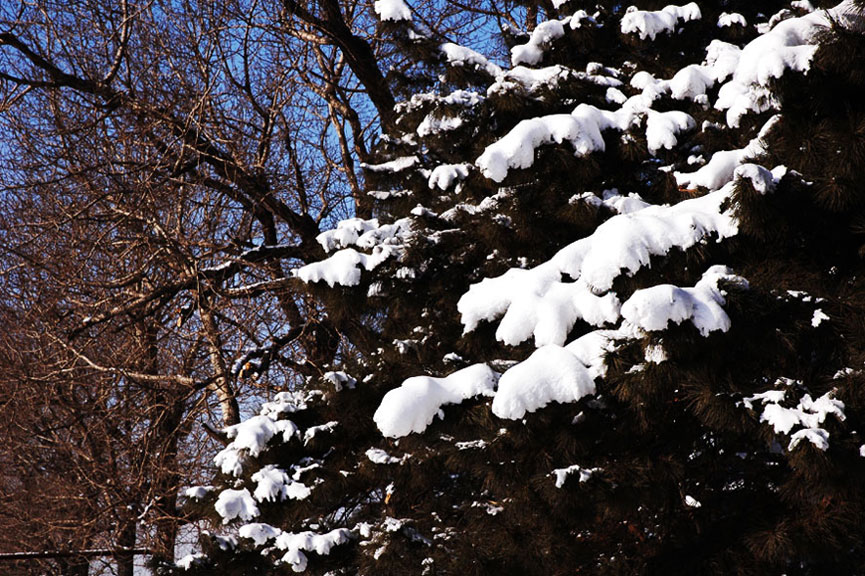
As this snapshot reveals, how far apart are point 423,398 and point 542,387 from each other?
0.68 m

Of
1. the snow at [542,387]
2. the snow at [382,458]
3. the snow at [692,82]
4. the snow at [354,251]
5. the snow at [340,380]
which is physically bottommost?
the snow at [542,387]

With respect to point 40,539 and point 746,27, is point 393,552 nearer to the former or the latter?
point 746,27

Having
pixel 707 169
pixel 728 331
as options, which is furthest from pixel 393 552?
pixel 707 169

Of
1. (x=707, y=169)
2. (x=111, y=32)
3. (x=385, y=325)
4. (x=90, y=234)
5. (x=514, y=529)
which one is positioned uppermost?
(x=111, y=32)

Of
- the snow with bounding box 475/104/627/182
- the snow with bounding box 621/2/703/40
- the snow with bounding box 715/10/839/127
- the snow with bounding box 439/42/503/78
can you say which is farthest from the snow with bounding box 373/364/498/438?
the snow with bounding box 621/2/703/40

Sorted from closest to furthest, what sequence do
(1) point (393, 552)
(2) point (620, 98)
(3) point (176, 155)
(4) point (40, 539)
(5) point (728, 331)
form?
1. (5) point (728, 331)
2. (1) point (393, 552)
3. (2) point (620, 98)
4. (3) point (176, 155)
5. (4) point (40, 539)

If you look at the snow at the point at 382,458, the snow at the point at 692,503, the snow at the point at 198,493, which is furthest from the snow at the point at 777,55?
the snow at the point at 198,493

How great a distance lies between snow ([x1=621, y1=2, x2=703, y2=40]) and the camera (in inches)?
237

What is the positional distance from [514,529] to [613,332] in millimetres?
1449

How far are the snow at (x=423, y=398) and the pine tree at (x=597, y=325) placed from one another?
0.02 m

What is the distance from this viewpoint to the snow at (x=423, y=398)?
160 inches

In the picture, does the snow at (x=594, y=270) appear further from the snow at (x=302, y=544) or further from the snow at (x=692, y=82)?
the snow at (x=302, y=544)

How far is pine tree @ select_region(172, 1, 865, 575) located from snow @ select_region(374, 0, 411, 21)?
85 millimetres

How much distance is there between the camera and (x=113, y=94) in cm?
852
